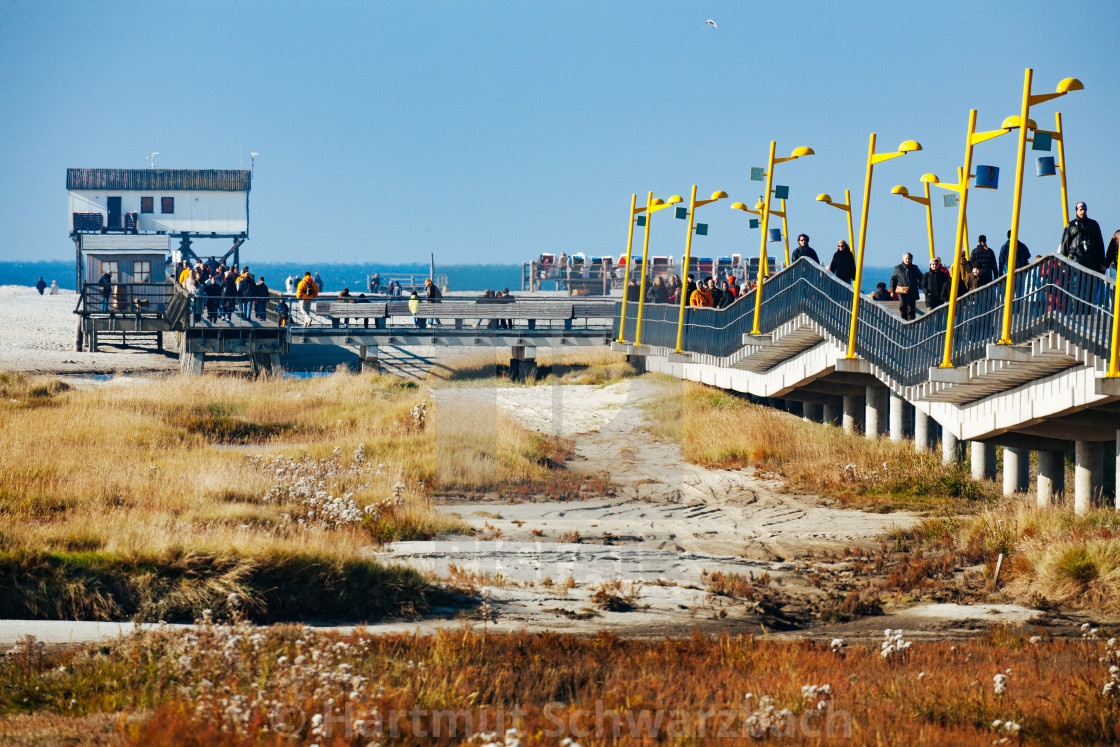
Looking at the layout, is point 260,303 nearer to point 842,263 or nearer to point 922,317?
point 842,263

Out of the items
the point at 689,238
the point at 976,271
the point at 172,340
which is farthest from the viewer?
the point at 172,340

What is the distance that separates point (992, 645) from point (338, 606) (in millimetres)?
A: 6279

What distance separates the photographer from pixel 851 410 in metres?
24.1

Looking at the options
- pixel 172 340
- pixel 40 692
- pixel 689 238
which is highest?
pixel 689 238

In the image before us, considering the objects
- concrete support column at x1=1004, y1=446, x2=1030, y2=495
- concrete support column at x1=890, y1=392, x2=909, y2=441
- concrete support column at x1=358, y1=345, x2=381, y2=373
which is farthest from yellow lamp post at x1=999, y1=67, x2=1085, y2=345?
concrete support column at x1=358, y1=345, x2=381, y2=373

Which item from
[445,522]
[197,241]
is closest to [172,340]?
[197,241]

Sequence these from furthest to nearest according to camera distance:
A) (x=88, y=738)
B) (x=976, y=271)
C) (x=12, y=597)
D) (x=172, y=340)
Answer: (x=172, y=340)
(x=976, y=271)
(x=12, y=597)
(x=88, y=738)

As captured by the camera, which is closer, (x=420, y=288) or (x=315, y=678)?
(x=315, y=678)

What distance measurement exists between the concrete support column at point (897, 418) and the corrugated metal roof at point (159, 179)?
1936 inches

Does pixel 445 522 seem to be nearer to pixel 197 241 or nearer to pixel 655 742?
pixel 655 742

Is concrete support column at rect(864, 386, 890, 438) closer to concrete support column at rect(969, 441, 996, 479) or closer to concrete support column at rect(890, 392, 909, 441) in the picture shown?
concrete support column at rect(890, 392, 909, 441)


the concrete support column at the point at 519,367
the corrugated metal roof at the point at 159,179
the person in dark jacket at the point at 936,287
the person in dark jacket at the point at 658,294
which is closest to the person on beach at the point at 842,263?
the person in dark jacket at the point at 936,287

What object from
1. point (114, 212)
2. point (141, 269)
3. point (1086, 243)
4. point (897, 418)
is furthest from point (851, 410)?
point (114, 212)

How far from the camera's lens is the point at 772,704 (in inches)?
314
